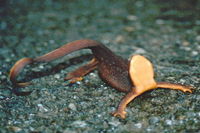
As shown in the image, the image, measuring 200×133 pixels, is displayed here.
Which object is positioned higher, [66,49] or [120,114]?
[66,49]

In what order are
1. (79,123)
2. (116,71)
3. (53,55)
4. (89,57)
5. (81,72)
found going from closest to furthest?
(79,123), (53,55), (116,71), (81,72), (89,57)

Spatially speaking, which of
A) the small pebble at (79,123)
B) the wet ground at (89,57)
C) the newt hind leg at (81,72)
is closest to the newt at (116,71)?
the newt hind leg at (81,72)

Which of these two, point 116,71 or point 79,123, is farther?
point 116,71

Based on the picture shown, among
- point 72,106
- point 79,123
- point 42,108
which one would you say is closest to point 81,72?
point 72,106

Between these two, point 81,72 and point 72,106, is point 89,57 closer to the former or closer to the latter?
point 81,72

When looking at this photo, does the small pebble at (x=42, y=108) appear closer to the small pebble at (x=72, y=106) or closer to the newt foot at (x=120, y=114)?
the small pebble at (x=72, y=106)
